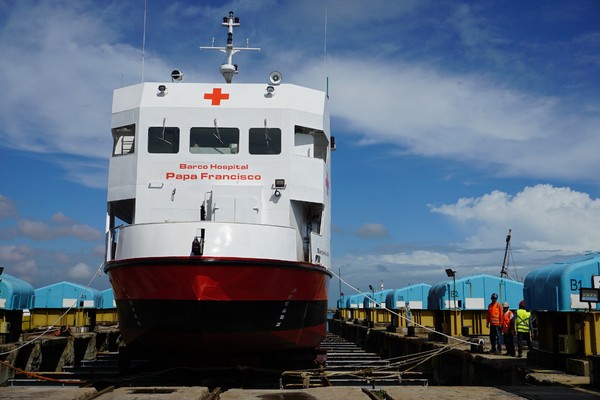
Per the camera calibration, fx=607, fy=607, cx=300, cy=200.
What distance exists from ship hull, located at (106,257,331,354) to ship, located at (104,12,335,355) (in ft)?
0.06

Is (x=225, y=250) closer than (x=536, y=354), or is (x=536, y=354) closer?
(x=225, y=250)

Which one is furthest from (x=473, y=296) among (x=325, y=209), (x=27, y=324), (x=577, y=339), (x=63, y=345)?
(x=27, y=324)

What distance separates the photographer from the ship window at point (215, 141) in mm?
12373

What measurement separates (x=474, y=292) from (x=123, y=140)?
14140 mm

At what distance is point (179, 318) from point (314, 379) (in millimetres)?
3310

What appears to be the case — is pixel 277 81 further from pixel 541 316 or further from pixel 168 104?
pixel 541 316

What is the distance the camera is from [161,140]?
1223cm

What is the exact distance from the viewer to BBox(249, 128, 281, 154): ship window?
1231cm

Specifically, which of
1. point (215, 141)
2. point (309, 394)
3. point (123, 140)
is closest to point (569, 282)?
point (309, 394)

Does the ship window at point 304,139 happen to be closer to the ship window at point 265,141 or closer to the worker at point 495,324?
the ship window at point 265,141

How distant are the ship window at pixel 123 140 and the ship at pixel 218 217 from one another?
3 cm

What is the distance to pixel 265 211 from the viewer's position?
1198 centimetres

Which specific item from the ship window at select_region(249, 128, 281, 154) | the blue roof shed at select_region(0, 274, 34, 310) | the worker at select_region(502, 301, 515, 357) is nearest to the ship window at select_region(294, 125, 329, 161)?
the ship window at select_region(249, 128, 281, 154)

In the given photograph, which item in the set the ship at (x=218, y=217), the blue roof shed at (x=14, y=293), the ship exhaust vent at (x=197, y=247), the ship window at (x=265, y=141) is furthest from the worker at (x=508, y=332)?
the blue roof shed at (x=14, y=293)
